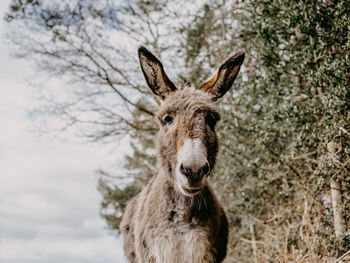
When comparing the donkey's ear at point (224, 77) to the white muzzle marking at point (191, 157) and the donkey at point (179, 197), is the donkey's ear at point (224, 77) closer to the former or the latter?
the donkey at point (179, 197)

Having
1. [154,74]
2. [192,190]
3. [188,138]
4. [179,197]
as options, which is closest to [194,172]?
[192,190]

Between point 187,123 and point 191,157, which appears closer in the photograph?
point 191,157

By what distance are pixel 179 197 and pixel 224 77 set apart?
64.5 inches

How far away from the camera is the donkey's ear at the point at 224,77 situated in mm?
4113

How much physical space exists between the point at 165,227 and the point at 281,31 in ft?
14.2

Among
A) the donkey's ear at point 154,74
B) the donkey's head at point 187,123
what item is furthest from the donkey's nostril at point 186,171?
the donkey's ear at point 154,74

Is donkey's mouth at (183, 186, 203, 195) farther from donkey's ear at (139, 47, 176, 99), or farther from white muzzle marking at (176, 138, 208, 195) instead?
donkey's ear at (139, 47, 176, 99)

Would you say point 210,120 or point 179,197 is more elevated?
point 210,120

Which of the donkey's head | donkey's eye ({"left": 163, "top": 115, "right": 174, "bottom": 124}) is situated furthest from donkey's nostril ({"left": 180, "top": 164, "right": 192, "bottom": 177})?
donkey's eye ({"left": 163, "top": 115, "right": 174, "bottom": 124})

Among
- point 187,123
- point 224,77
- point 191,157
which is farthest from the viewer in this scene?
point 224,77

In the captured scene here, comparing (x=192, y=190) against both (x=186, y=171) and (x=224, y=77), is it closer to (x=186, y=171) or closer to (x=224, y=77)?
(x=186, y=171)

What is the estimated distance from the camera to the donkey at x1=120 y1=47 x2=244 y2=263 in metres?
3.51

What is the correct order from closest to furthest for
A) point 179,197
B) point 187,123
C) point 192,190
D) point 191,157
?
point 191,157
point 192,190
point 187,123
point 179,197

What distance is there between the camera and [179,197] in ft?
12.3
